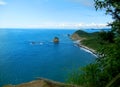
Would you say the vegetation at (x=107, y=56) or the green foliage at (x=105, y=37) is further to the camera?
the green foliage at (x=105, y=37)

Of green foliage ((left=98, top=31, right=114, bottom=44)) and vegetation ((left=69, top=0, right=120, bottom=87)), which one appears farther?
green foliage ((left=98, top=31, right=114, bottom=44))

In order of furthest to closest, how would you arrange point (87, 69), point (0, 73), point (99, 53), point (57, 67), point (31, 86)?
1. point (57, 67)
2. point (0, 73)
3. point (87, 69)
4. point (99, 53)
5. point (31, 86)

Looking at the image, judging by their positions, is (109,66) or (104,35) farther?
(104,35)

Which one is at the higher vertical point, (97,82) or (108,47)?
(108,47)

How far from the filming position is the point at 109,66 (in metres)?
13.2

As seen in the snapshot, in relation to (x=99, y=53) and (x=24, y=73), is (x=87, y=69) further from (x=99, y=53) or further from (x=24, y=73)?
(x=24, y=73)

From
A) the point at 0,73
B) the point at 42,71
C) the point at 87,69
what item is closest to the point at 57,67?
the point at 42,71

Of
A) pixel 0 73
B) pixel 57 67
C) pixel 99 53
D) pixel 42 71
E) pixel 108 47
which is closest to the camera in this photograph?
pixel 108 47

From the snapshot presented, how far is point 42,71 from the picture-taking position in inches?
3295

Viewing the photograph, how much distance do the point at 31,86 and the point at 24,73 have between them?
72.4m

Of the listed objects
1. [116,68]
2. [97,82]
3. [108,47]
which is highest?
[108,47]

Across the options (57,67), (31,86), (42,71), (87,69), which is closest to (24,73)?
(42,71)

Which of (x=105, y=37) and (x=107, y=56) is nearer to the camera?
(x=107, y=56)

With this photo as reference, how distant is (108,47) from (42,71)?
70.7m
